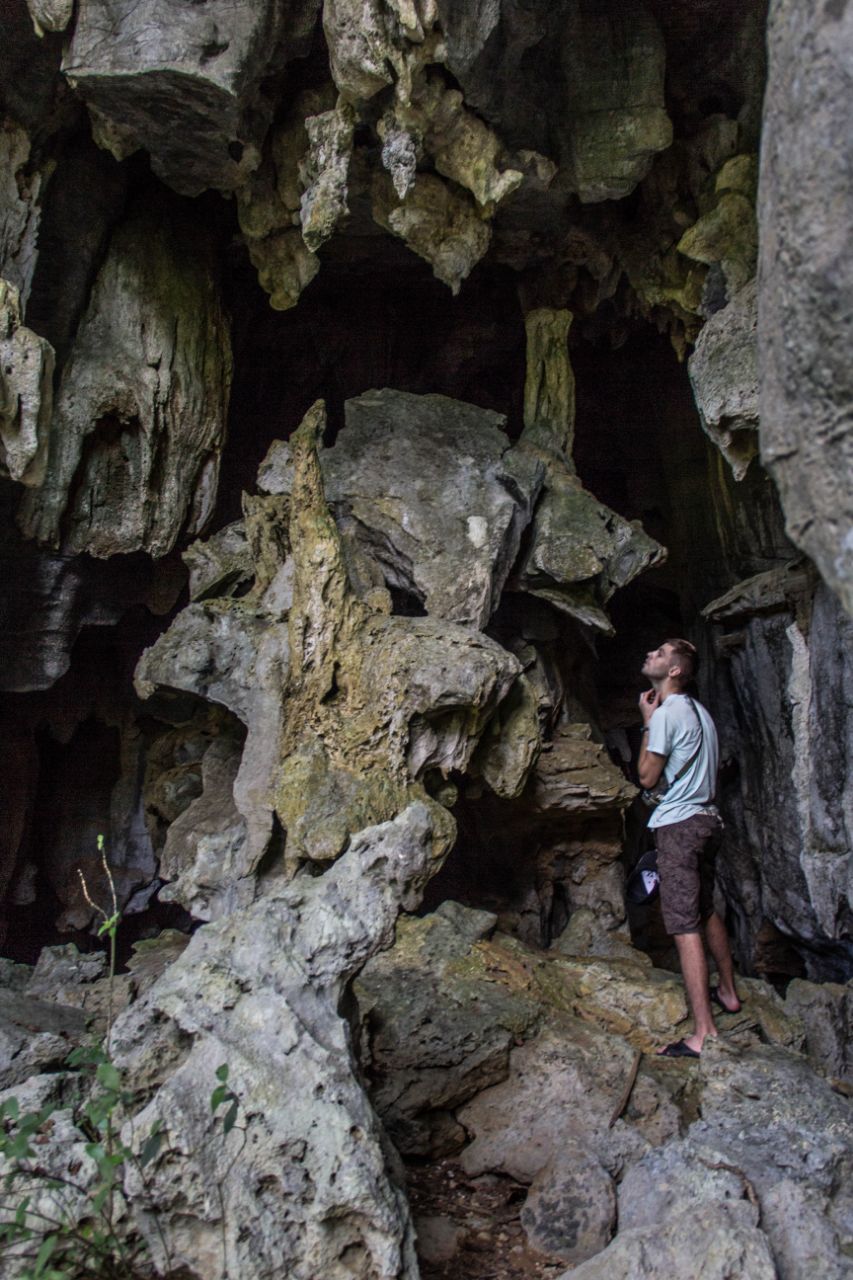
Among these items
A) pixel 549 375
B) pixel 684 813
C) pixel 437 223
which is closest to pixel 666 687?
pixel 684 813

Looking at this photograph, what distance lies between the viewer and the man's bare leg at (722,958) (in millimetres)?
4621

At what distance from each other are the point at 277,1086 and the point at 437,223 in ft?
15.9

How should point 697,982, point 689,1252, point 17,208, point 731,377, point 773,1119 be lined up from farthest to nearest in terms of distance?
point 17,208
point 731,377
point 697,982
point 773,1119
point 689,1252

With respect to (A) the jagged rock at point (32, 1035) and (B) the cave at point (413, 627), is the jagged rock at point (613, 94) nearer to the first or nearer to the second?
(B) the cave at point (413, 627)

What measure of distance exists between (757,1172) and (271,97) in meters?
5.75

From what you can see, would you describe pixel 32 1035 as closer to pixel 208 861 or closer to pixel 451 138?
pixel 208 861

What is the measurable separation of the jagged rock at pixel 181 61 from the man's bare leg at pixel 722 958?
4.72 metres

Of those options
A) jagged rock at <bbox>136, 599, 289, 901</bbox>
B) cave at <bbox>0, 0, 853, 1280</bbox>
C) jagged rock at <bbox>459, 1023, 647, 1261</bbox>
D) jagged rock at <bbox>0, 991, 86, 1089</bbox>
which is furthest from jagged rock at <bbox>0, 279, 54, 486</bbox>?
jagged rock at <bbox>459, 1023, 647, 1261</bbox>

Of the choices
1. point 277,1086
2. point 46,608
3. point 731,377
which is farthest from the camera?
point 46,608

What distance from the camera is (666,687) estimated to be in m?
4.51

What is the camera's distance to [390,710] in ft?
17.2

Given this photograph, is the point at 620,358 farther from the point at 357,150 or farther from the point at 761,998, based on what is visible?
the point at 761,998

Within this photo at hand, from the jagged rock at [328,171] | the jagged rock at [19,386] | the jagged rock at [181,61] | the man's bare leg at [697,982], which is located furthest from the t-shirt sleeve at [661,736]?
the jagged rock at [181,61]

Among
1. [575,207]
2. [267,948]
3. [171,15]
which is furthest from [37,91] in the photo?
[267,948]
